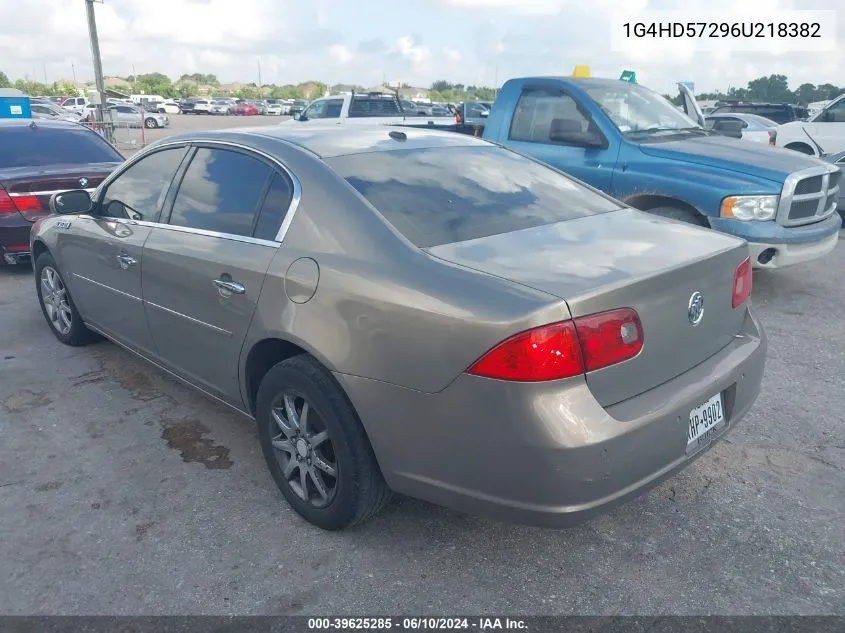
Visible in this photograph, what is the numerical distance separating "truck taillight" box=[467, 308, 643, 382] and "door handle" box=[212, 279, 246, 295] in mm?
1247

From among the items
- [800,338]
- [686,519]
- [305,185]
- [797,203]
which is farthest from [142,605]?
[797,203]

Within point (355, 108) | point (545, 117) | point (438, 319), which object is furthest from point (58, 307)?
point (355, 108)

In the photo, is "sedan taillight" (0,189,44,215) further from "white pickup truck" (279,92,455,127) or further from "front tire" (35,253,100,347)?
"white pickup truck" (279,92,455,127)

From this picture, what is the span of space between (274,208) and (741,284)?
6.62ft

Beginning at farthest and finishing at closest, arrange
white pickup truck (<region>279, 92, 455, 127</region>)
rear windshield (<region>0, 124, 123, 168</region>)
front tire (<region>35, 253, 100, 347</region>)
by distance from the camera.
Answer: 1. white pickup truck (<region>279, 92, 455, 127</region>)
2. rear windshield (<region>0, 124, 123, 168</region>)
3. front tire (<region>35, 253, 100, 347</region>)

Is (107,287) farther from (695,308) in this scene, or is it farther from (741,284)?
(741,284)

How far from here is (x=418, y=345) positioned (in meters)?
2.39

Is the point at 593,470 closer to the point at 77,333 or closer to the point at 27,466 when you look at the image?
the point at 27,466

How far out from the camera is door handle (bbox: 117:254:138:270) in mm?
3883

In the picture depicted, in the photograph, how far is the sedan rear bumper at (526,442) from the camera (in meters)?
2.24

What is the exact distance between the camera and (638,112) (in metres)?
6.75

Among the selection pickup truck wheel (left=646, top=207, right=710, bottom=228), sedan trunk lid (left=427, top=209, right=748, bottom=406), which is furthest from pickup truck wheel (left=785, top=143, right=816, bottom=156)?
sedan trunk lid (left=427, top=209, right=748, bottom=406)

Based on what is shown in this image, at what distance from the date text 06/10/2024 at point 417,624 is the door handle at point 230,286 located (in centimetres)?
136

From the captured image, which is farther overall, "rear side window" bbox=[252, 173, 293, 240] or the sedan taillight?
the sedan taillight
